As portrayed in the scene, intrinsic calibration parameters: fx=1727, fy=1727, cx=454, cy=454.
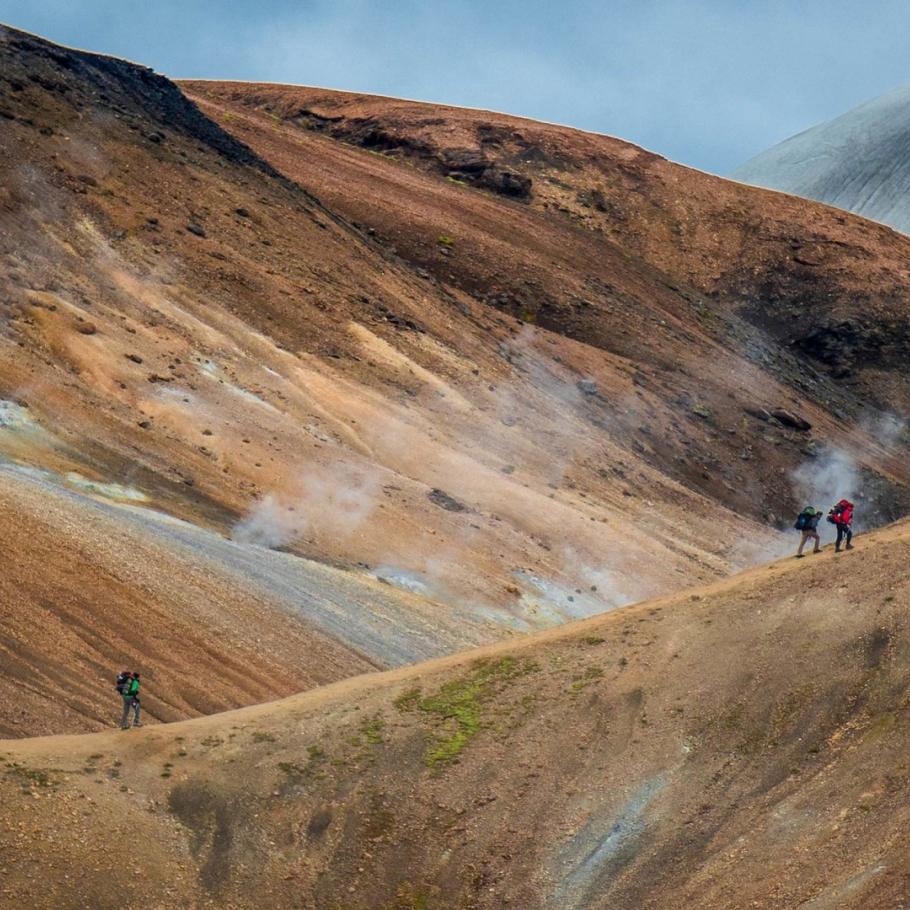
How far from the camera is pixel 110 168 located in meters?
53.2

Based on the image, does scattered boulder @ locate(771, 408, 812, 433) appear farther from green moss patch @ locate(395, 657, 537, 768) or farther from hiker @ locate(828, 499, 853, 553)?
green moss patch @ locate(395, 657, 537, 768)

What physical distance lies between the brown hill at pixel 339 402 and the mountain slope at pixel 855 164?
1725 centimetres

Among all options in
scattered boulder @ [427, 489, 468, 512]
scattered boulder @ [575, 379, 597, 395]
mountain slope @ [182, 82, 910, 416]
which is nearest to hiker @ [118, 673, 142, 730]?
scattered boulder @ [427, 489, 468, 512]

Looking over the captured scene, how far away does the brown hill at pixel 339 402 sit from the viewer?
31.9 m

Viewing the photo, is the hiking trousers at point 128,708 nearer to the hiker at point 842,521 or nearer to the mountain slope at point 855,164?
the hiker at point 842,521

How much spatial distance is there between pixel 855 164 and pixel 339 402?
55.2 m

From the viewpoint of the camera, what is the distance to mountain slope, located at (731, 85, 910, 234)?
302ft

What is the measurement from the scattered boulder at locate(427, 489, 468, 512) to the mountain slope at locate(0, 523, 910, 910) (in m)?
18.2

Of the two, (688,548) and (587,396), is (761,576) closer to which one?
(688,548)

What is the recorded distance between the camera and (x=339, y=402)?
4775 cm

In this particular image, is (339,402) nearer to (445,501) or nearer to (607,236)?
(445,501)

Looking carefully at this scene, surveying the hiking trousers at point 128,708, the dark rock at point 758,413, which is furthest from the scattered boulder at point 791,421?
the hiking trousers at point 128,708

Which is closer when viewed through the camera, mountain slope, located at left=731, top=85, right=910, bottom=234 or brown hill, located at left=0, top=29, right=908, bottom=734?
brown hill, located at left=0, top=29, right=908, bottom=734

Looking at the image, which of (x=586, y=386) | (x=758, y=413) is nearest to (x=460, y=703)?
(x=586, y=386)
